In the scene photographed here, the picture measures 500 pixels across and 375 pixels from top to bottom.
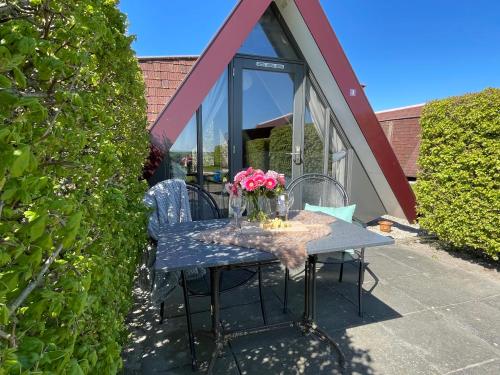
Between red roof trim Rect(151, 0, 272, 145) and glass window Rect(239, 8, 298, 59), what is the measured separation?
71cm

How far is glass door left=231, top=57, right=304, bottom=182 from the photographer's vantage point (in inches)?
182

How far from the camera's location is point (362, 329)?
2.54 meters

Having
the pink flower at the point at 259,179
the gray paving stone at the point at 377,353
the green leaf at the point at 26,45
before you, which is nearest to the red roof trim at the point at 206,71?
the pink flower at the point at 259,179

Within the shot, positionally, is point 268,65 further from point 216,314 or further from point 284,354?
point 284,354

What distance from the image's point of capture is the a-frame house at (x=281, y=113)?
391 cm

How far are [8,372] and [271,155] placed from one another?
474cm

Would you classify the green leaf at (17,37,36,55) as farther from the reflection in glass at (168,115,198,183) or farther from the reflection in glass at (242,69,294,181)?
the reflection in glass at (242,69,294,181)

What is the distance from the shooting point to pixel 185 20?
26.1ft

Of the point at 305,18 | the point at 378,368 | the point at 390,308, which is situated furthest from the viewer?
the point at 305,18

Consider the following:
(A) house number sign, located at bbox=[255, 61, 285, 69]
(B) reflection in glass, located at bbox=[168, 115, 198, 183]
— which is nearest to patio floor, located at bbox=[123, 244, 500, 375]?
(B) reflection in glass, located at bbox=[168, 115, 198, 183]

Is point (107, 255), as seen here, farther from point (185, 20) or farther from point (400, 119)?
point (400, 119)

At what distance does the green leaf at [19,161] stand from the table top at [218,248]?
1219mm

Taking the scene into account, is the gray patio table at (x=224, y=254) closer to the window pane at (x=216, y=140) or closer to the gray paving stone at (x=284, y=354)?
the gray paving stone at (x=284, y=354)

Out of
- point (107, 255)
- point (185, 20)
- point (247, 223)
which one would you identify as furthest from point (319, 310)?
point (185, 20)
